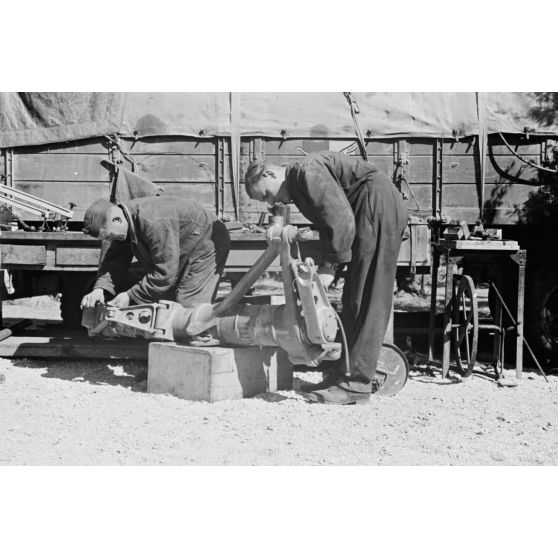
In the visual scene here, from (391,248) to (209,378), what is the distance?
5.21 feet

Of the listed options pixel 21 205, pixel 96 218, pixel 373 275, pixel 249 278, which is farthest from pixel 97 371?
pixel 373 275

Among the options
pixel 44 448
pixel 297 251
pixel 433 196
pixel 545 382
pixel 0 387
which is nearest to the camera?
pixel 44 448

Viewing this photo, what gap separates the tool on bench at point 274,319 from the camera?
4.52 meters

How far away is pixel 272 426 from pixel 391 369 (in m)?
1.29

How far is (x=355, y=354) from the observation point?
4.80 metres

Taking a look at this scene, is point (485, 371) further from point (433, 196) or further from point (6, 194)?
point (6, 194)

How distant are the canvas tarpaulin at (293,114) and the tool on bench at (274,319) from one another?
6.67 ft

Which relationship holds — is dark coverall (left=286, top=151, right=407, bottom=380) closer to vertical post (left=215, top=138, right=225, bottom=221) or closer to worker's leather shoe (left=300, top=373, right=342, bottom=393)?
worker's leather shoe (left=300, top=373, right=342, bottom=393)

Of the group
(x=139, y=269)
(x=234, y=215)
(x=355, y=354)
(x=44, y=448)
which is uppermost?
(x=234, y=215)

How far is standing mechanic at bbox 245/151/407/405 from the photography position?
4656mm

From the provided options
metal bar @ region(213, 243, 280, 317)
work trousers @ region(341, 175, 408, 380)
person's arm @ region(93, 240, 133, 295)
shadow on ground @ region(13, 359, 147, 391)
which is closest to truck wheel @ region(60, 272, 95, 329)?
shadow on ground @ region(13, 359, 147, 391)

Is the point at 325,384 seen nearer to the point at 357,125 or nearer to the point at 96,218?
the point at 96,218

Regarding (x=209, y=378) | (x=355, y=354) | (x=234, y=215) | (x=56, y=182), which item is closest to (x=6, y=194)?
(x=56, y=182)

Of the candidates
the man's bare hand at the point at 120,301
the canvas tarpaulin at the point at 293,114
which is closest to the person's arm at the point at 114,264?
the man's bare hand at the point at 120,301
